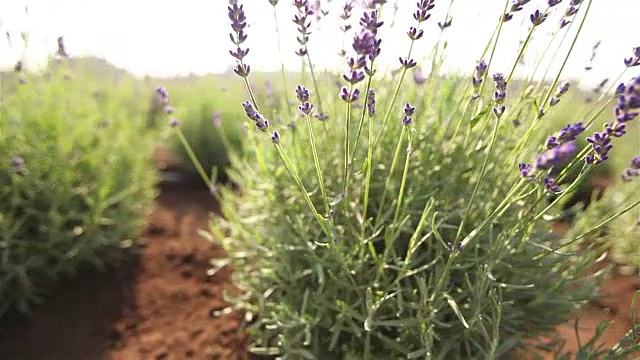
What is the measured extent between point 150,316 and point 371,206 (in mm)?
1223

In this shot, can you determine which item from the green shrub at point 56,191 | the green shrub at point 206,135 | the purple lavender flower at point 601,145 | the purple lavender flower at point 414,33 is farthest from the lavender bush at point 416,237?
the green shrub at point 206,135

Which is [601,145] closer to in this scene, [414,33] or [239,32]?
[414,33]

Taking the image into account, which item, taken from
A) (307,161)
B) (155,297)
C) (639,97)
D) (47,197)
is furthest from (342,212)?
(47,197)

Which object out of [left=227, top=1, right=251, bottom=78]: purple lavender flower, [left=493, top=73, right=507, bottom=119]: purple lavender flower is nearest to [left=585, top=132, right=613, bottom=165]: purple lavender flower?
[left=493, top=73, right=507, bottom=119]: purple lavender flower

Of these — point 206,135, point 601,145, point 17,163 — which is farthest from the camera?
point 206,135

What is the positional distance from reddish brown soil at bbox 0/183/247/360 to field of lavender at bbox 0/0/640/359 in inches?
1.2

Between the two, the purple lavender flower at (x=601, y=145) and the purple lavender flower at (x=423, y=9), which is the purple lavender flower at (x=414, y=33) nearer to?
the purple lavender flower at (x=423, y=9)

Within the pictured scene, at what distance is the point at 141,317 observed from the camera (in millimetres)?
2561

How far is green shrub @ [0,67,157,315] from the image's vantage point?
2520 mm

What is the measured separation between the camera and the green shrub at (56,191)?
2520 mm

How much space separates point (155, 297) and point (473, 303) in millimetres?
1645

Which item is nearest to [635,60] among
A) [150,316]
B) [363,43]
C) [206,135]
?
[363,43]

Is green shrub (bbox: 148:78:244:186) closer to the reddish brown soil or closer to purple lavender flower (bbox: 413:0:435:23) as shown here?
the reddish brown soil

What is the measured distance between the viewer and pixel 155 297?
106 inches
